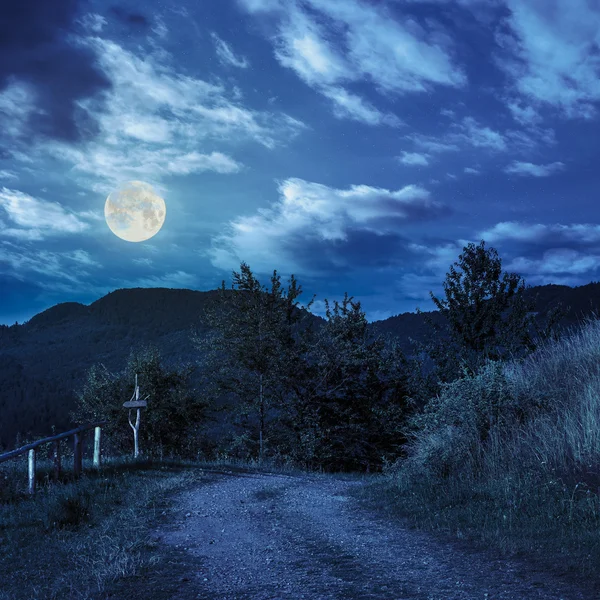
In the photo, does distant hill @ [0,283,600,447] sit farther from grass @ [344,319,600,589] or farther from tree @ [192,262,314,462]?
grass @ [344,319,600,589]

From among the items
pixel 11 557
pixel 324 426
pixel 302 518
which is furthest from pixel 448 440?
pixel 324 426

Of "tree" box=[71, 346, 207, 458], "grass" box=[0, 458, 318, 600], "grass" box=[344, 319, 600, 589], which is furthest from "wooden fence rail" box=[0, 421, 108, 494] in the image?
"tree" box=[71, 346, 207, 458]

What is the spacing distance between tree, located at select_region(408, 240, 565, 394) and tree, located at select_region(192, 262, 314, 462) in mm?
8128

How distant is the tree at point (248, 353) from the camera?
3052 centimetres

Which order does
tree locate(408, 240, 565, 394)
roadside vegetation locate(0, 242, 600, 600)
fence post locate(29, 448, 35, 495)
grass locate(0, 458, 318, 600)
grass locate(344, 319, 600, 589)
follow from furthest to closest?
tree locate(408, 240, 565, 394) → fence post locate(29, 448, 35, 495) → roadside vegetation locate(0, 242, 600, 600) → grass locate(344, 319, 600, 589) → grass locate(0, 458, 318, 600)

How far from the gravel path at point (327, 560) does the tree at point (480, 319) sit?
13.7 metres

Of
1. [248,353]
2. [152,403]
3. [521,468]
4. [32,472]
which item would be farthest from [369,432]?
[521,468]

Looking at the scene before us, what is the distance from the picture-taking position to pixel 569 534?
842cm

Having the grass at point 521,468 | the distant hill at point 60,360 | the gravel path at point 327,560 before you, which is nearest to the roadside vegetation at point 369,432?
the grass at point 521,468

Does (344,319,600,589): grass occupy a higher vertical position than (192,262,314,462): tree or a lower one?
lower

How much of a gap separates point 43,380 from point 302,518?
483ft

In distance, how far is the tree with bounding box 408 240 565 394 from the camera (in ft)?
78.8

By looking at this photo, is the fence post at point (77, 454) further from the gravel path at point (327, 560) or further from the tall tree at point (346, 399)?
the tall tree at point (346, 399)

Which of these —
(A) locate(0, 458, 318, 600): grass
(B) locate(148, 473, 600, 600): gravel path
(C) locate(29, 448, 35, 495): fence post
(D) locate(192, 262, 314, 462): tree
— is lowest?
(B) locate(148, 473, 600, 600): gravel path
